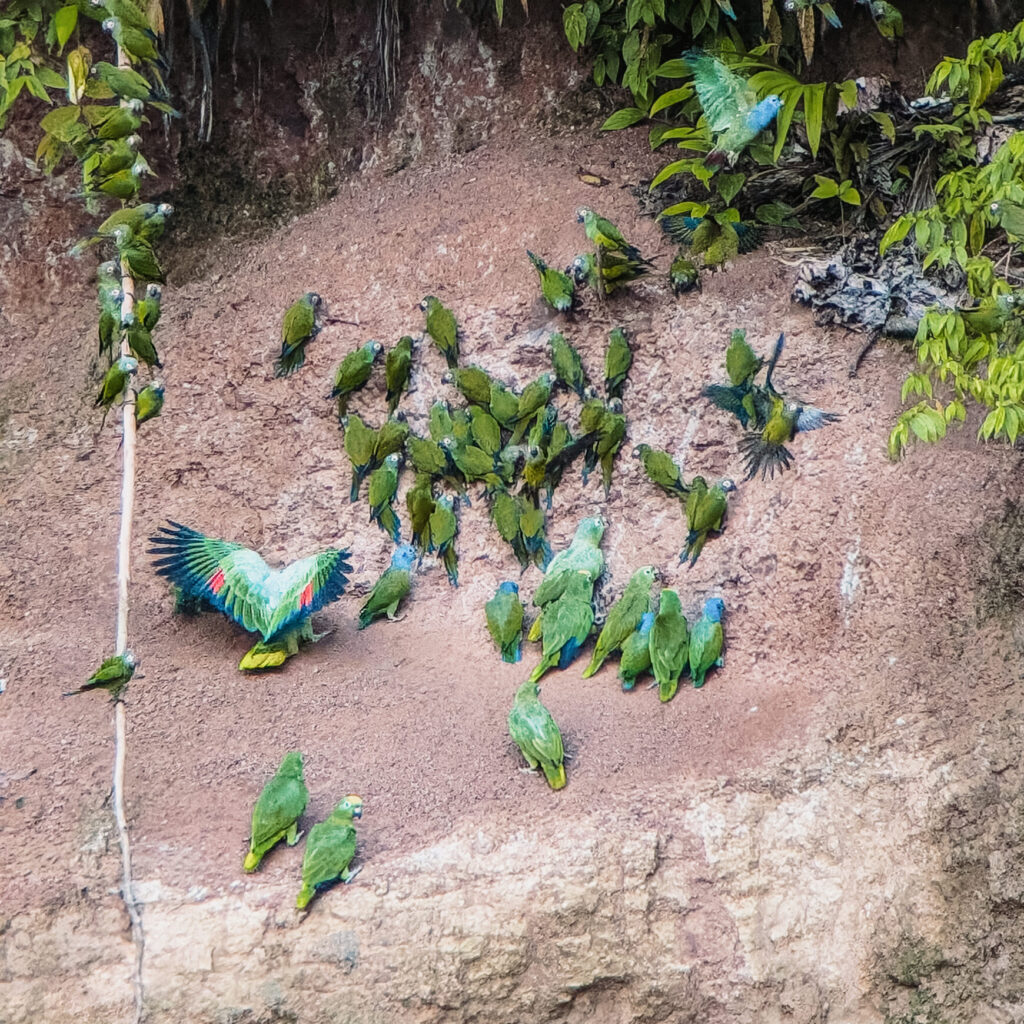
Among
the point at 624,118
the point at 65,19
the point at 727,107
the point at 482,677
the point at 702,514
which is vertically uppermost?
the point at 65,19

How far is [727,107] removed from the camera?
570 cm

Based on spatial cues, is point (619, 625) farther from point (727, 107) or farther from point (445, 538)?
point (727, 107)

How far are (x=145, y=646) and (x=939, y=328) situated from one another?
12.7 ft

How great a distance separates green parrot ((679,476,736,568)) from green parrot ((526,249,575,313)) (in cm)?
128

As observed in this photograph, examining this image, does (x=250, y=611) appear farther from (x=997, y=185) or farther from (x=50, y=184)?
(x=997, y=185)

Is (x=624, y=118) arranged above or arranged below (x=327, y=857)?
above

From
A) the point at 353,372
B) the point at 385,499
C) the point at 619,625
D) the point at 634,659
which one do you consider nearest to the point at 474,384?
the point at 353,372

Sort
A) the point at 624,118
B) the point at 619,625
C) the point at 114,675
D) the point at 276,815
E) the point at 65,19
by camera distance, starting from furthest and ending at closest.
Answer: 1. the point at 624,118
2. the point at 65,19
3. the point at 619,625
4. the point at 114,675
5. the point at 276,815

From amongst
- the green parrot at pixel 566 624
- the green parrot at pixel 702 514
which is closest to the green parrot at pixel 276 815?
the green parrot at pixel 566 624

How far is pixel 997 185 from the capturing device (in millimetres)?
4371

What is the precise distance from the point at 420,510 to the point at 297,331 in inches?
52.3

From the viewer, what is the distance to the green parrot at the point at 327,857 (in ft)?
12.9

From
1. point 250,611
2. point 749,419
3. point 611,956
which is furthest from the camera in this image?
point 749,419

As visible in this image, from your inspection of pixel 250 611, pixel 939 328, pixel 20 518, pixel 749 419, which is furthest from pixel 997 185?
pixel 20 518
